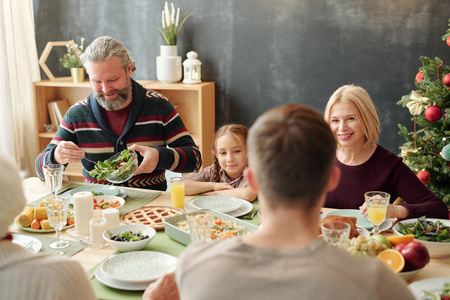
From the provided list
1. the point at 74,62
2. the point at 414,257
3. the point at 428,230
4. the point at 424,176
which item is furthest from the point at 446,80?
the point at 74,62

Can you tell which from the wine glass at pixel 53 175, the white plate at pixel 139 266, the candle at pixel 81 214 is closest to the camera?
the white plate at pixel 139 266

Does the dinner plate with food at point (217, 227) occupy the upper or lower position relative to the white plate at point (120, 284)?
upper

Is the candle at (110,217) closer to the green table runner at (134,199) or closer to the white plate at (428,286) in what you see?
the green table runner at (134,199)

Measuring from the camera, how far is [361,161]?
247 cm

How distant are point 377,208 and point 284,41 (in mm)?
2497

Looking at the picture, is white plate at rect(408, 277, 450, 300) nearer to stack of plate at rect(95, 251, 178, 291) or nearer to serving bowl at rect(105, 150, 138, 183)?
stack of plate at rect(95, 251, 178, 291)

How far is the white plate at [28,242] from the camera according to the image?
6.09 feet

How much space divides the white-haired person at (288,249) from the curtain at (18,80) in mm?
3574

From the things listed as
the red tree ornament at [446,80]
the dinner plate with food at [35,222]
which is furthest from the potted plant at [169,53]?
the dinner plate with food at [35,222]

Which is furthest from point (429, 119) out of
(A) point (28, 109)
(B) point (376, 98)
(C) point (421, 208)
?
(A) point (28, 109)

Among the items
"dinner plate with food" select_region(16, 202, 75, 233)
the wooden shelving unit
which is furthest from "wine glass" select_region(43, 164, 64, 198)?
the wooden shelving unit

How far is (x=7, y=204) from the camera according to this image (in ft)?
3.68

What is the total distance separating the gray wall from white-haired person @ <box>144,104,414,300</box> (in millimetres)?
3144

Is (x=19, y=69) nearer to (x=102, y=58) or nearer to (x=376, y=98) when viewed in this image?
(x=102, y=58)
